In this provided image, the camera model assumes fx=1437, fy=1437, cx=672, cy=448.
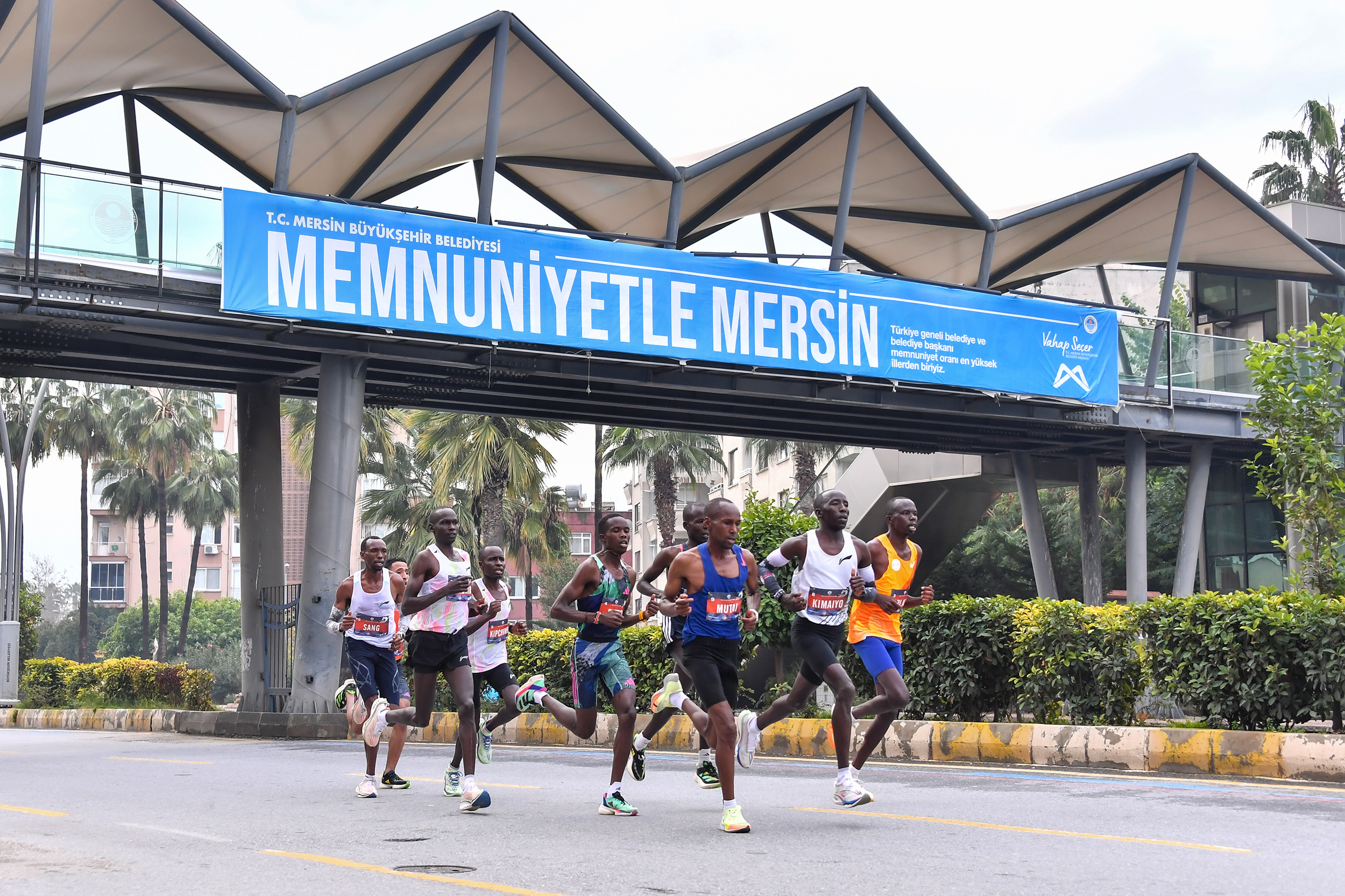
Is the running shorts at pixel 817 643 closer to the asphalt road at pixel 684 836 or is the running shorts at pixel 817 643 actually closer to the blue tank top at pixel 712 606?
the blue tank top at pixel 712 606

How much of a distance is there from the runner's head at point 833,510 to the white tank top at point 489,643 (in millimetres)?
2542

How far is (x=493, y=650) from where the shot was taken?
10445 mm

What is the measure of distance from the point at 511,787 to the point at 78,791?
3.69 meters

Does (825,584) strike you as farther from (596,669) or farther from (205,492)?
(205,492)

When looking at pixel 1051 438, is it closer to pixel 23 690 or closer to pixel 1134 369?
pixel 1134 369

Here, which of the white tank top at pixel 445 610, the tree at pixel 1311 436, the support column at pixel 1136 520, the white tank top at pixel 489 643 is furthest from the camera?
the support column at pixel 1136 520

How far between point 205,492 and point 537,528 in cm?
3137

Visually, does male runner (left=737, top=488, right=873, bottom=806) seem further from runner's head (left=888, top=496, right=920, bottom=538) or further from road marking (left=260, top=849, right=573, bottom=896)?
road marking (left=260, top=849, right=573, bottom=896)

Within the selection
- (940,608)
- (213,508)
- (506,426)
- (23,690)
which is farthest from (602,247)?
(213,508)

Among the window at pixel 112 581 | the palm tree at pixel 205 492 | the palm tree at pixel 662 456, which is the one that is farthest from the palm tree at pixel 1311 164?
the window at pixel 112 581

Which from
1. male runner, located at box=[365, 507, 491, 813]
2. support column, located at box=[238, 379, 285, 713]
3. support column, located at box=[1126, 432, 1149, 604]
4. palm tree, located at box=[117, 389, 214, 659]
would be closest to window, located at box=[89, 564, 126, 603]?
palm tree, located at box=[117, 389, 214, 659]

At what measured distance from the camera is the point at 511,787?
1121cm

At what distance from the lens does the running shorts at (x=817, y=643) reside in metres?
Answer: 8.92

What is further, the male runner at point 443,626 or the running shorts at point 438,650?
the running shorts at point 438,650
